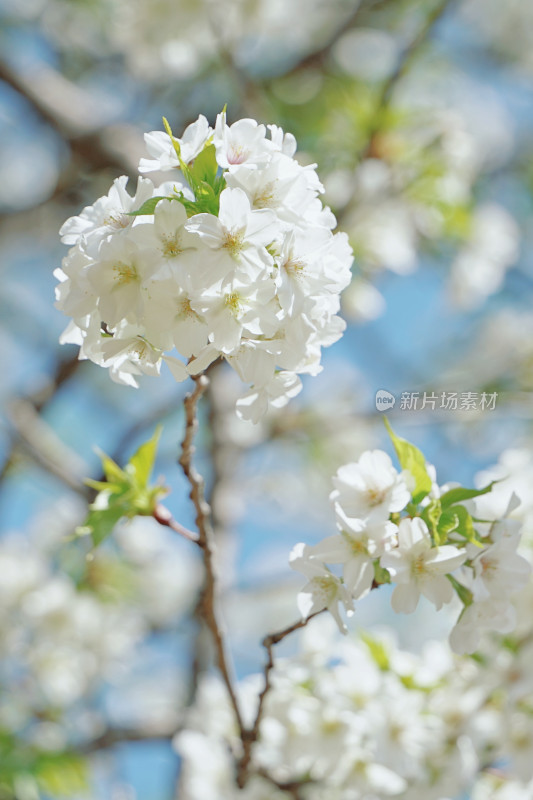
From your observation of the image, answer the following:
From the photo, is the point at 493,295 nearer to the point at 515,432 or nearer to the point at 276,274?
the point at 515,432

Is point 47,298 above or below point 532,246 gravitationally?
above

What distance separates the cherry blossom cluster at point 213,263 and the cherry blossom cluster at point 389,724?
92cm

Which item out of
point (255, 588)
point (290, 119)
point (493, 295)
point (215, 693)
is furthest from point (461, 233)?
point (215, 693)

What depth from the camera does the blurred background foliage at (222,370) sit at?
2.77 metres

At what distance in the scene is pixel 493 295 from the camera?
170 inches

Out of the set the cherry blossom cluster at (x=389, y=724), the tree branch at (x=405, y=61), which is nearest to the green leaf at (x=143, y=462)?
the cherry blossom cluster at (x=389, y=724)

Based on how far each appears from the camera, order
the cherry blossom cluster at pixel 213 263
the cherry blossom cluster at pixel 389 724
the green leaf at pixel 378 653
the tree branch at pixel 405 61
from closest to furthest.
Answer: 1. the cherry blossom cluster at pixel 213 263
2. the cherry blossom cluster at pixel 389 724
3. the green leaf at pixel 378 653
4. the tree branch at pixel 405 61

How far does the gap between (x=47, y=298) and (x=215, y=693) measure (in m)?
3.21

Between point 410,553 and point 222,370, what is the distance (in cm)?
178

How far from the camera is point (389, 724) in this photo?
150cm

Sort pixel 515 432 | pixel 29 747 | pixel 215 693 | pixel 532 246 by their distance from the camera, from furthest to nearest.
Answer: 1. pixel 532 246
2. pixel 515 432
3. pixel 29 747
4. pixel 215 693

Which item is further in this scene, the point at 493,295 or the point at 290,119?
the point at 493,295

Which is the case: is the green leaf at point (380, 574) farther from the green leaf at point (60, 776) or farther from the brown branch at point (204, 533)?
the green leaf at point (60, 776)

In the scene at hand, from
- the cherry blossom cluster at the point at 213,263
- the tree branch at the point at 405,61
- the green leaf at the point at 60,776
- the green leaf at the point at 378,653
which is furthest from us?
the tree branch at the point at 405,61
